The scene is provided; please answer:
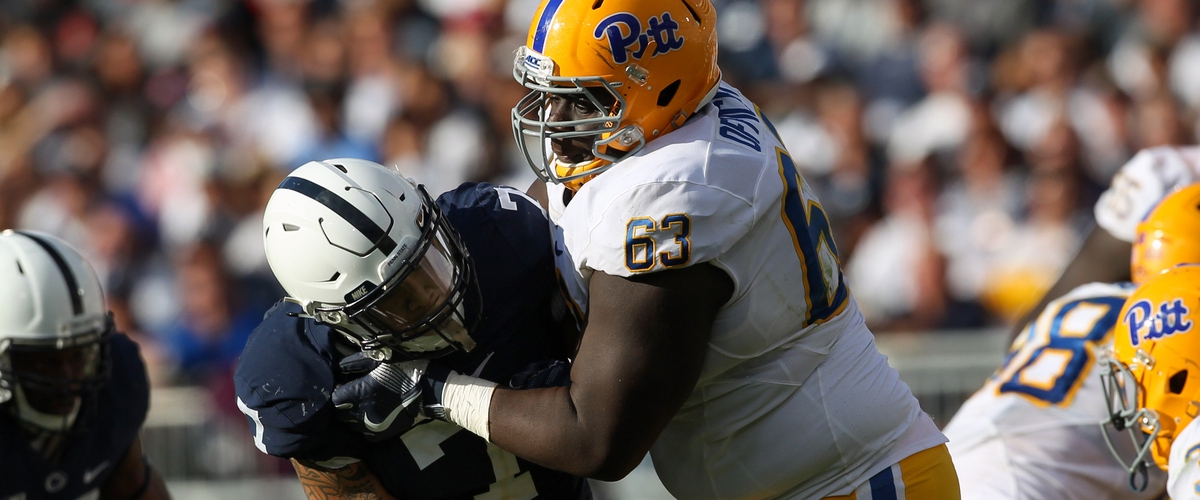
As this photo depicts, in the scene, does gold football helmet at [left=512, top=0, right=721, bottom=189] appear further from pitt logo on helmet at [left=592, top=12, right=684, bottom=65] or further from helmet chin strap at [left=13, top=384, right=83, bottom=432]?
helmet chin strap at [left=13, top=384, right=83, bottom=432]

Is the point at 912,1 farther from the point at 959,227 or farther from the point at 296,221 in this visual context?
the point at 296,221

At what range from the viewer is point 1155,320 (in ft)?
9.95

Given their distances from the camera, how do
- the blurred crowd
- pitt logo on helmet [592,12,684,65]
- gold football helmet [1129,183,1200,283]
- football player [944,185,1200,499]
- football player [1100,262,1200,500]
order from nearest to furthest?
pitt logo on helmet [592,12,684,65]
football player [1100,262,1200,500]
gold football helmet [1129,183,1200,283]
football player [944,185,1200,499]
the blurred crowd

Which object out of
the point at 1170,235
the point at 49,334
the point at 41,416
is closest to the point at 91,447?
the point at 41,416

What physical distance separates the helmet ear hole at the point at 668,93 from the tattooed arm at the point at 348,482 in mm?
1070

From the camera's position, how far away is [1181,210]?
3.57 metres

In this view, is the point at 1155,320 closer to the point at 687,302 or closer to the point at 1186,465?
the point at 1186,465

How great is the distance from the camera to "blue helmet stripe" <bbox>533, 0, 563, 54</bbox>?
8.81 ft

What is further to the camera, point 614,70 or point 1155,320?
point 1155,320

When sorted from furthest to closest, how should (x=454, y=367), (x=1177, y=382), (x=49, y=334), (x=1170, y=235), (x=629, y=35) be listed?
1. (x=1170, y=235)
2. (x=49, y=334)
3. (x=1177, y=382)
4. (x=454, y=367)
5. (x=629, y=35)

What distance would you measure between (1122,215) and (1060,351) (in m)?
0.68

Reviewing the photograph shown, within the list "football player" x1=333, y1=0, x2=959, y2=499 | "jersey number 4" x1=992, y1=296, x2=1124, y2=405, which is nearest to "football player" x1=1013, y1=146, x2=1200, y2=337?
"jersey number 4" x1=992, y1=296, x2=1124, y2=405

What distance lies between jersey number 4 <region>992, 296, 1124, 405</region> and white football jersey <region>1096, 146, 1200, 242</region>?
0.43 m

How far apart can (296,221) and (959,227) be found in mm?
4497
